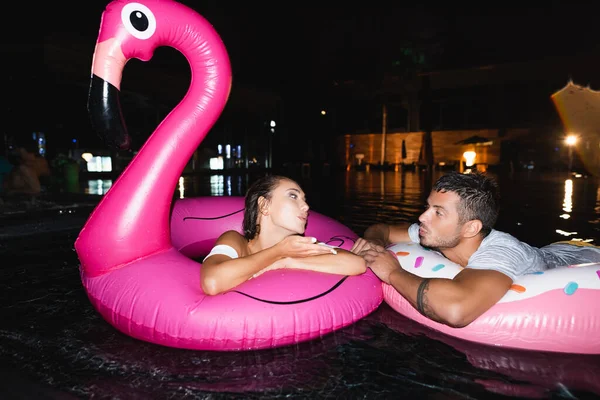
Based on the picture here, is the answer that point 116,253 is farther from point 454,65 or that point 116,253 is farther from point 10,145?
point 454,65

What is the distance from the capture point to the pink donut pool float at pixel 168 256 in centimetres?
223

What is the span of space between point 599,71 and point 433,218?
83.7ft

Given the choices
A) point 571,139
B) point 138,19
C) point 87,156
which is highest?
point 571,139

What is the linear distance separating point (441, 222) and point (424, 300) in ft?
1.56

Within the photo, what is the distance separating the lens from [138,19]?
95.9 inches

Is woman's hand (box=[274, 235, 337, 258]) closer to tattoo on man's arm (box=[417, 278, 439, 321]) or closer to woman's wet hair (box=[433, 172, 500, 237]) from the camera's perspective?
tattoo on man's arm (box=[417, 278, 439, 321])

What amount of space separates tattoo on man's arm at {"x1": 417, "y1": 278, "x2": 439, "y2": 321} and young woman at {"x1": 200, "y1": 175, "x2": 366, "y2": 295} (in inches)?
17.5

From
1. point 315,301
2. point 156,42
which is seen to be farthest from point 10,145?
point 315,301

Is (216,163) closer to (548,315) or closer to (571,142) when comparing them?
(571,142)

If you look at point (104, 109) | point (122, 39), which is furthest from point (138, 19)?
point (104, 109)

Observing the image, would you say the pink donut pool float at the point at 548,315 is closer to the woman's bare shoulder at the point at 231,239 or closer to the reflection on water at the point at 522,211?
the woman's bare shoulder at the point at 231,239

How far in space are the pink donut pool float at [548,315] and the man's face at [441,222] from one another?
43 centimetres

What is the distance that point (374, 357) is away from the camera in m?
2.25

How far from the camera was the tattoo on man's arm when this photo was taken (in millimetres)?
2157
